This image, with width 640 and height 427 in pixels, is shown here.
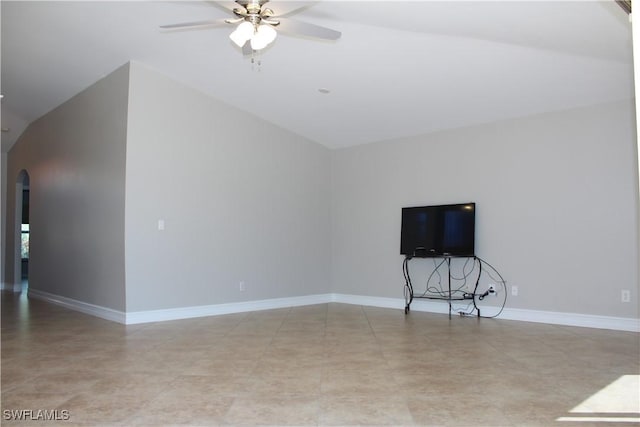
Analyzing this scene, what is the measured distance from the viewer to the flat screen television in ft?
19.6

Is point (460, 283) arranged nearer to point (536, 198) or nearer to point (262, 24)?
point (536, 198)

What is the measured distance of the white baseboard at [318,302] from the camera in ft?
16.8

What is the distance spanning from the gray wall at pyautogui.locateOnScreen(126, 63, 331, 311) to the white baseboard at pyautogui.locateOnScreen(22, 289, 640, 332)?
0.30ft

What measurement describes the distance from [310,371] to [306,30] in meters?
2.45

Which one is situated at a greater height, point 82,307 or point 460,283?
point 460,283

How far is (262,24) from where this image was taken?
345 cm

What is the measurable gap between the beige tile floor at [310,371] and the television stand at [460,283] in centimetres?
45

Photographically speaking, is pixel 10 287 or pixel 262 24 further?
pixel 10 287

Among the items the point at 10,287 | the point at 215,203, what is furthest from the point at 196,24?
the point at 10,287

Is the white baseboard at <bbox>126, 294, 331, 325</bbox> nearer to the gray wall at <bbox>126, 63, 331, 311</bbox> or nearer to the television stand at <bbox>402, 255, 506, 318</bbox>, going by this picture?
the gray wall at <bbox>126, 63, 331, 311</bbox>

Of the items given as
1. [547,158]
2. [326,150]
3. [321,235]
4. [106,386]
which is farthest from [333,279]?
[106,386]

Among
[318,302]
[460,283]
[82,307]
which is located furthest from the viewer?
[318,302]

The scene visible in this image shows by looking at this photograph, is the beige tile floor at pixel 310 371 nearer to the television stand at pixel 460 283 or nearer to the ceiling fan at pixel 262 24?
the television stand at pixel 460 283

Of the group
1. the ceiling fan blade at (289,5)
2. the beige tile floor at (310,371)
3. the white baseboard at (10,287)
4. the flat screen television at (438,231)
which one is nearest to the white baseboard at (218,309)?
the beige tile floor at (310,371)
